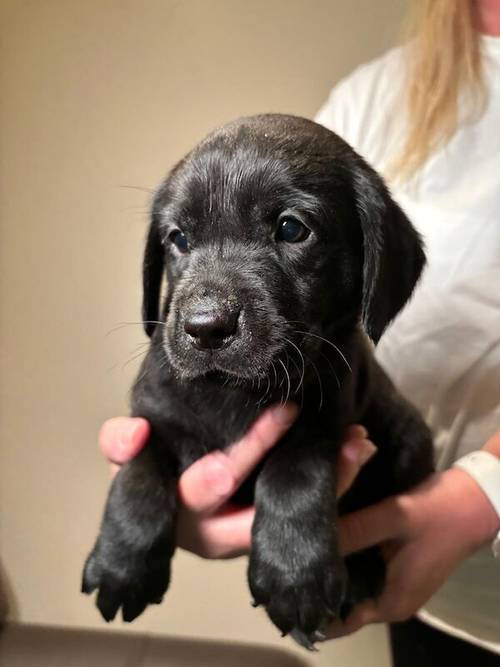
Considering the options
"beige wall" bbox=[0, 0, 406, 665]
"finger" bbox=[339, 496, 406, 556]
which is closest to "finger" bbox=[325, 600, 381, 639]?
"finger" bbox=[339, 496, 406, 556]

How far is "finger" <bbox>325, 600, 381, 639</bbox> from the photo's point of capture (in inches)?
42.4

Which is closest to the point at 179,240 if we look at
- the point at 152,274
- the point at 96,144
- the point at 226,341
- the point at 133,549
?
the point at 152,274

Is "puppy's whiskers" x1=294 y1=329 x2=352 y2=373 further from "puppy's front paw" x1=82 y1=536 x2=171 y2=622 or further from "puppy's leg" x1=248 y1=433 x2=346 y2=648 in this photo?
"puppy's front paw" x1=82 y1=536 x2=171 y2=622

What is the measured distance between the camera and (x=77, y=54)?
1.98 meters

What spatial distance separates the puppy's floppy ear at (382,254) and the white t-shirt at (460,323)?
0.31 meters

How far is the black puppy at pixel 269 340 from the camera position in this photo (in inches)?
35.6

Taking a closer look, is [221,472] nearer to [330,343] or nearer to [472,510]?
[330,343]

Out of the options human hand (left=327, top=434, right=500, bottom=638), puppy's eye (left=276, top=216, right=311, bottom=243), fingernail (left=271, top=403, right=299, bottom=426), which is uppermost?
puppy's eye (left=276, top=216, right=311, bottom=243)

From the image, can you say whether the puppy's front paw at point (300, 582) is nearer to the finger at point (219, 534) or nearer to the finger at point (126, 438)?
the finger at point (219, 534)

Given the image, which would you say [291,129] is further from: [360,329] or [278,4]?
[278,4]

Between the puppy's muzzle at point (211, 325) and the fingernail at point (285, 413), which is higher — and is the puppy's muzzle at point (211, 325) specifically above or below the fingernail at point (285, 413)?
above

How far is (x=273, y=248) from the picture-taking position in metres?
0.97

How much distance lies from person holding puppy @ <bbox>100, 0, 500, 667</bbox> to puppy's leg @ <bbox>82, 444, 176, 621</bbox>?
7cm

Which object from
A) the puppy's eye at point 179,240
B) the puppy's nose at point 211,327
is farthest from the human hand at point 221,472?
the puppy's eye at point 179,240
